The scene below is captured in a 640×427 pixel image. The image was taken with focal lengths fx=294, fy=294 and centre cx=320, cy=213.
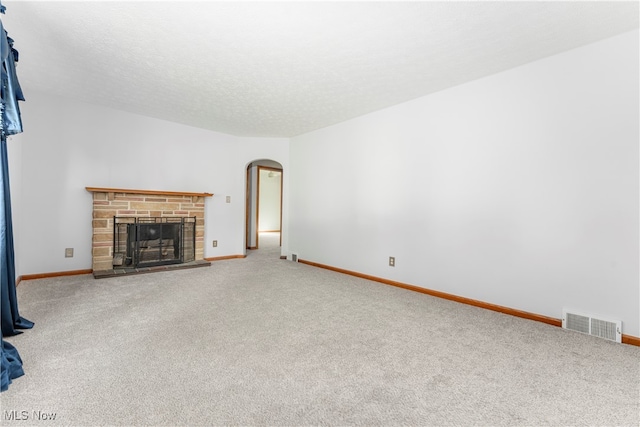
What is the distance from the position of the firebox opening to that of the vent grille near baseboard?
4872 millimetres

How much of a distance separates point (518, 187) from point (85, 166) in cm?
525

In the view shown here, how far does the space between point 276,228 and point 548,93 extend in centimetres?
976

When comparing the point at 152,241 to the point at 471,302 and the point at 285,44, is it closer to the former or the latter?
the point at 285,44

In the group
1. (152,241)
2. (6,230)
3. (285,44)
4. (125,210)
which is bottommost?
(152,241)

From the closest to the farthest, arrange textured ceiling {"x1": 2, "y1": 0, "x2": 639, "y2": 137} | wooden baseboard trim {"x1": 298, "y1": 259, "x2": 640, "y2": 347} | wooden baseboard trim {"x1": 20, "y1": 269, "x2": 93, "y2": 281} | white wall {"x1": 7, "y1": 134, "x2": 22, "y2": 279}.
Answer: textured ceiling {"x1": 2, "y1": 0, "x2": 639, "y2": 137}, wooden baseboard trim {"x1": 298, "y1": 259, "x2": 640, "y2": 347}, white wall {"x1": 7, "y1": 134, "x2": 22, "y2": 279}, wooden baseboard trim {"x1": 20, "y1": 269, "x2": 93, "y2": 281}

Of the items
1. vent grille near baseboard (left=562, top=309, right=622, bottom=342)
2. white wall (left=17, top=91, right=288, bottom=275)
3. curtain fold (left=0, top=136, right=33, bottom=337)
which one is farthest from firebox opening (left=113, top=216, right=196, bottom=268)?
vent grille near baseboard (left=562, top=309, right=622, bottom=342)

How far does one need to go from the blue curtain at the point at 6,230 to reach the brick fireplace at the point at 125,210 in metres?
1.90

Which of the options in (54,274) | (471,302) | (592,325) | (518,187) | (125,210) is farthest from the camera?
(125,210)

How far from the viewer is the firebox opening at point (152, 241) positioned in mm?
4283

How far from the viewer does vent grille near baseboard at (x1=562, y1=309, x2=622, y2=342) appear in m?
2.23

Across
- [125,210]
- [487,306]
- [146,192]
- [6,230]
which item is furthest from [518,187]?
[125,210]

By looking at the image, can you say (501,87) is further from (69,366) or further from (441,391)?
(69,366)

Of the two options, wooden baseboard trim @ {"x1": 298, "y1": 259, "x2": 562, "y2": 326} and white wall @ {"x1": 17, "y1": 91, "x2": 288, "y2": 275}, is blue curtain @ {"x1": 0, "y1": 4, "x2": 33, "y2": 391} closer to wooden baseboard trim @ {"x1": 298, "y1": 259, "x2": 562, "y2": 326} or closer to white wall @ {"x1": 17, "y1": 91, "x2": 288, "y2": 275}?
white wall @ {"x1": 17, "y1": 91, "x2": 288, "y2": 275}

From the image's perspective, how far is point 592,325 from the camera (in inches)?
91.9
